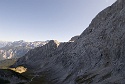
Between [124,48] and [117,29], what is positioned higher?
[117,29]

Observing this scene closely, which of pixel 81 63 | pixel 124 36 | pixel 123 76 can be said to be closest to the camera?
pixel 123 76

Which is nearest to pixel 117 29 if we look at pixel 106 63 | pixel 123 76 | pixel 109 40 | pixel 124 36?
pixel 109 40

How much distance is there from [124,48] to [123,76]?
70.3 ft

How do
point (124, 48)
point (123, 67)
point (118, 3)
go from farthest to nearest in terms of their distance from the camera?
point (118, 3), point (124, 48), point (123, 67)

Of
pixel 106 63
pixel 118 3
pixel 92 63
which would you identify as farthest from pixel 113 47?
pixel 118 3

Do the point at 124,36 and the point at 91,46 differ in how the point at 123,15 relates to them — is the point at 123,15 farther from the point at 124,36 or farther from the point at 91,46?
the point at 91,46

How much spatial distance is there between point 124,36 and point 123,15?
18.0m

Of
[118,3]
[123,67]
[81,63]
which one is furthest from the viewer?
[118,3]

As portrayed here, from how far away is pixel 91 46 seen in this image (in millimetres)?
115812

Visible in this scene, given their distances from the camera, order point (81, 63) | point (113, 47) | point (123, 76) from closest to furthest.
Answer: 1. point (123, 76)
2. point (113, 47)
3. point (81, 63)

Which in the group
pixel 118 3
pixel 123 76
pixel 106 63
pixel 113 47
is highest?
pixel 118 3

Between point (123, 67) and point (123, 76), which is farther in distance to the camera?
point (123, 67)

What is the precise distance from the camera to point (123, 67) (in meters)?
63.4

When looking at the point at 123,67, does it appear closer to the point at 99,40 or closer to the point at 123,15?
the point at 123,15
